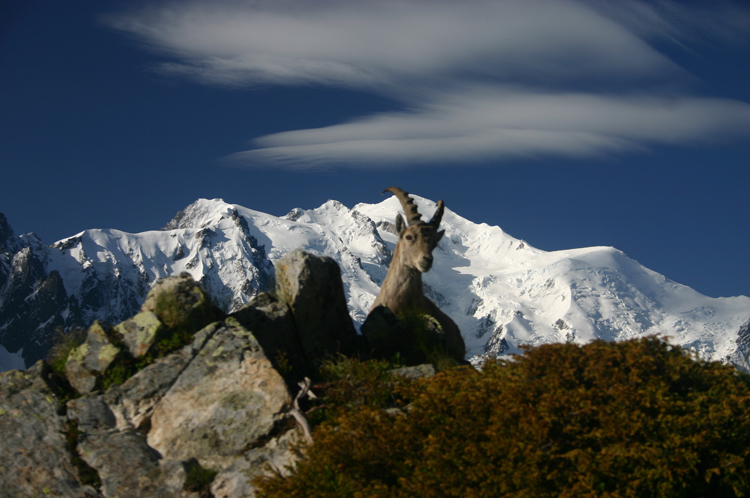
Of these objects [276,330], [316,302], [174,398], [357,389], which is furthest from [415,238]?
[174,398]

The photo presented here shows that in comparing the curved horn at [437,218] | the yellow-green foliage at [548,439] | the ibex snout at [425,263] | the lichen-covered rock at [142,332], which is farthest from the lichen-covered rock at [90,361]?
the curved horn at [437,218]

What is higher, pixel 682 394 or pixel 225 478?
pixel 682 394

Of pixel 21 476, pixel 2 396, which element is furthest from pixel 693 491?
pixel 2 396

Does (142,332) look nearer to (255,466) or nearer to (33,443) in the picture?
(33,443)

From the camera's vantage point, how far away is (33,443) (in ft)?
36.2

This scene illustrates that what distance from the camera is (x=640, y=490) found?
832cm

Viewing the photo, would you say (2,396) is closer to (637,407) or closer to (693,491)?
(637,407)

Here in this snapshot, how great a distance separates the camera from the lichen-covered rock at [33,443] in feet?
33.8

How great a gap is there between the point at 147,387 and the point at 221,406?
74.1 inches

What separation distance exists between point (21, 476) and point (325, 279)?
6.81 metres

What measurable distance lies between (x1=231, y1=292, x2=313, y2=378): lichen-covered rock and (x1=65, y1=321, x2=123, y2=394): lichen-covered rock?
2535 mm

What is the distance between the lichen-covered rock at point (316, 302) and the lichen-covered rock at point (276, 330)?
0.54 feet

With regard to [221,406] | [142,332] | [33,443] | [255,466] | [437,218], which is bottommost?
[33,443]

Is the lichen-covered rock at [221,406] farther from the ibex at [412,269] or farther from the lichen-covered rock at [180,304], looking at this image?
the ibex at [412,269]
